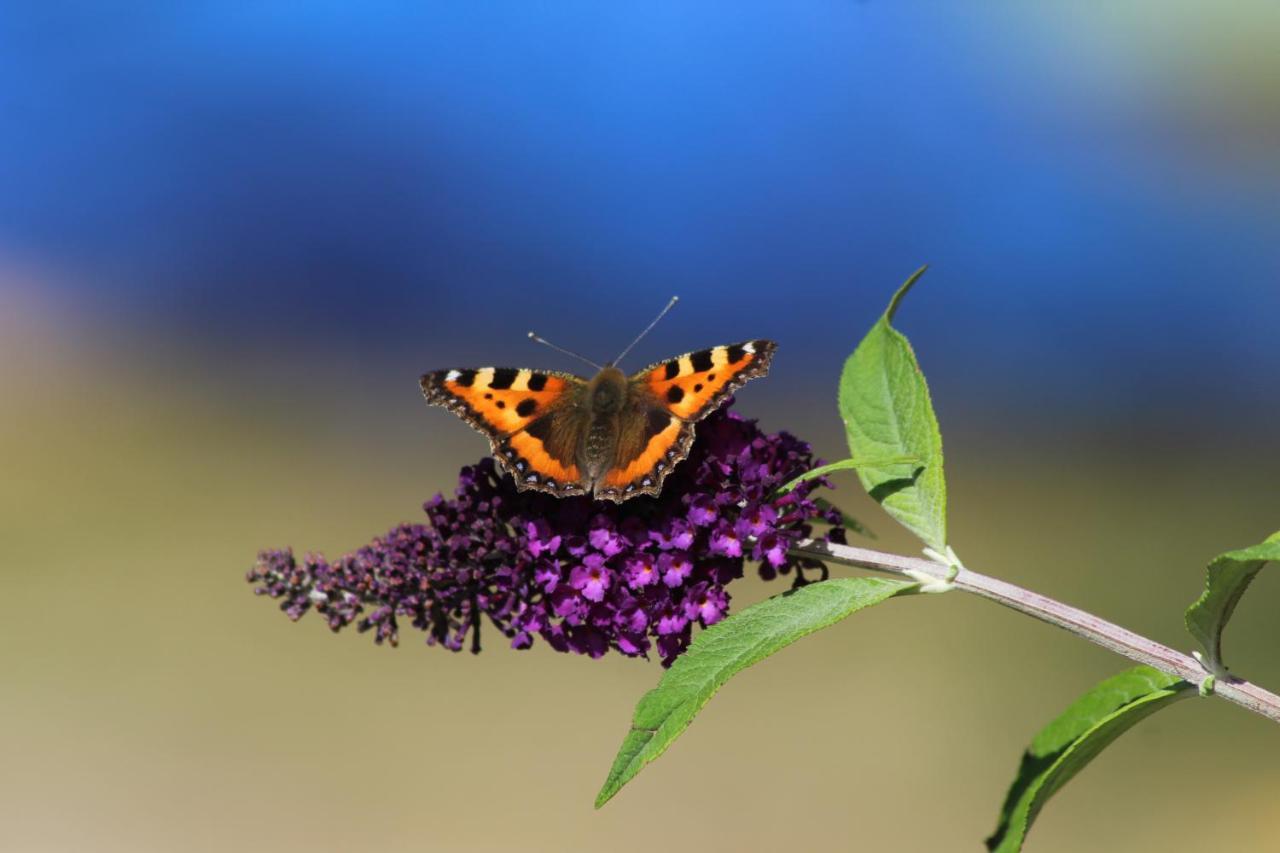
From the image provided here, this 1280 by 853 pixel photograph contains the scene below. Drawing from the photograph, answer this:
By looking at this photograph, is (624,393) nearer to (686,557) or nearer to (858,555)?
(686,557)

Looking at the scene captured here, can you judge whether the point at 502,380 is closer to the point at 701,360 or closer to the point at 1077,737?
the point at 701,360

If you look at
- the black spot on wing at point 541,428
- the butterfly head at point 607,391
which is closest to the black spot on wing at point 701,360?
the butterfly head at point 607,391

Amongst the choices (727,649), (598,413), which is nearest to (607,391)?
(598,413)

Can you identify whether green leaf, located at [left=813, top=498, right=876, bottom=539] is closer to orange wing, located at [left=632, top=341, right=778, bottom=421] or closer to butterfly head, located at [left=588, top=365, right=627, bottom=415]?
orange wing, located at [left=632, top=341, right=778, bottom=421]

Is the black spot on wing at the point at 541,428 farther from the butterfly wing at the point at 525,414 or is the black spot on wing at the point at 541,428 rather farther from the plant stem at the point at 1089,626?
the plant stem at the point at 1089,626

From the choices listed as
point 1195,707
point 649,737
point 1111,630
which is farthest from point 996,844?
point 1195,707

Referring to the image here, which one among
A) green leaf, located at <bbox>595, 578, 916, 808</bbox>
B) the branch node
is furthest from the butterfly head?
the branch node

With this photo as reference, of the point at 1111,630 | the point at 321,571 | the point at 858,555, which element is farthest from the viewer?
the point at 321,571
